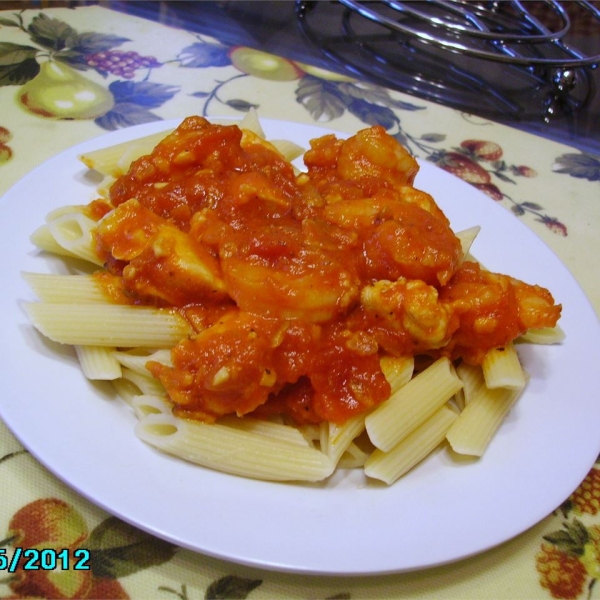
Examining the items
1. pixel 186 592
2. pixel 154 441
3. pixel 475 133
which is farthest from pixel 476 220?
pixel 186 592

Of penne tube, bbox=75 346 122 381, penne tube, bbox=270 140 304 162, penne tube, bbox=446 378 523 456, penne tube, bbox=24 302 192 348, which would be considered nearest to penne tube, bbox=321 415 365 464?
penne tube, bbox=446 378 523 456

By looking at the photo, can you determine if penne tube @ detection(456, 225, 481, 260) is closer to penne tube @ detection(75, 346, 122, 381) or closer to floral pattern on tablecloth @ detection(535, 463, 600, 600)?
floral pattern on tablecloth @ detection(535, 463, 600, 600)

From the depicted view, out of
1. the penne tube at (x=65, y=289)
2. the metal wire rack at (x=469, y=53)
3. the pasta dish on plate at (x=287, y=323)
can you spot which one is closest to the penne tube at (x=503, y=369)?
the pasta dish on plate at (x=287, y=323)

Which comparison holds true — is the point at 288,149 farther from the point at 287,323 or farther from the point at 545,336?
the point at 545,336

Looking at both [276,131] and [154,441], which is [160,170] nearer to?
[276,131]

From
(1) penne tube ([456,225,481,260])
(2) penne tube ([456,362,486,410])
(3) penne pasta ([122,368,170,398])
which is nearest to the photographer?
(3) penne pasta ([122,368,170,398])
